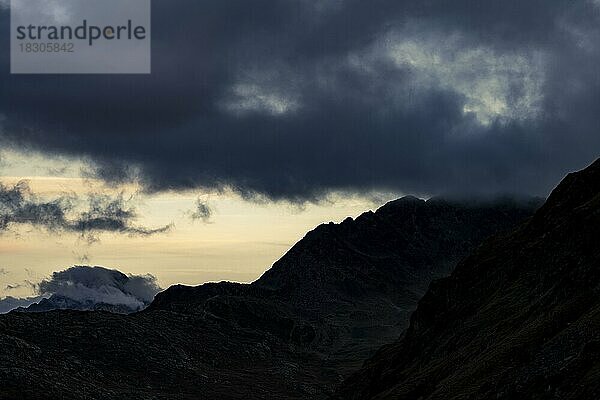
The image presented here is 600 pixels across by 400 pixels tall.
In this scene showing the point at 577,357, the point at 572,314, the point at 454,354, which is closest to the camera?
the point at 577,357

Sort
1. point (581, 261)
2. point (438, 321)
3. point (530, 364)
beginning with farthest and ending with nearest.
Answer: point (438, 321) → point (581, 261) → point (530, 364)

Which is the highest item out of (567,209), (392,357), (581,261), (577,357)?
(567,209)

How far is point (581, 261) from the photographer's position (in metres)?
105

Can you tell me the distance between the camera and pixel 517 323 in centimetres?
10569

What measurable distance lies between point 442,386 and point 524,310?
828 inches

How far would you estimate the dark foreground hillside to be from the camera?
2817 inches

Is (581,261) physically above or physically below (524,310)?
above

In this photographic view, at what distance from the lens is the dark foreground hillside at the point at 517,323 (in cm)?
7156

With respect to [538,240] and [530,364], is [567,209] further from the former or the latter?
[530,364]

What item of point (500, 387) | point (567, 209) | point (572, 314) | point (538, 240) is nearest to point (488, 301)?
point (538, 240)

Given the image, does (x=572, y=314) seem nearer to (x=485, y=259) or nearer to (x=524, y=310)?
(x=524, y=310)

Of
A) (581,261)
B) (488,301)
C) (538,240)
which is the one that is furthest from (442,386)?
(538,240)

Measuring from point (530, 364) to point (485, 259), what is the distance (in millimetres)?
86026

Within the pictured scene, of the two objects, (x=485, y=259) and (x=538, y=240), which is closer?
(x=538, y=240)
